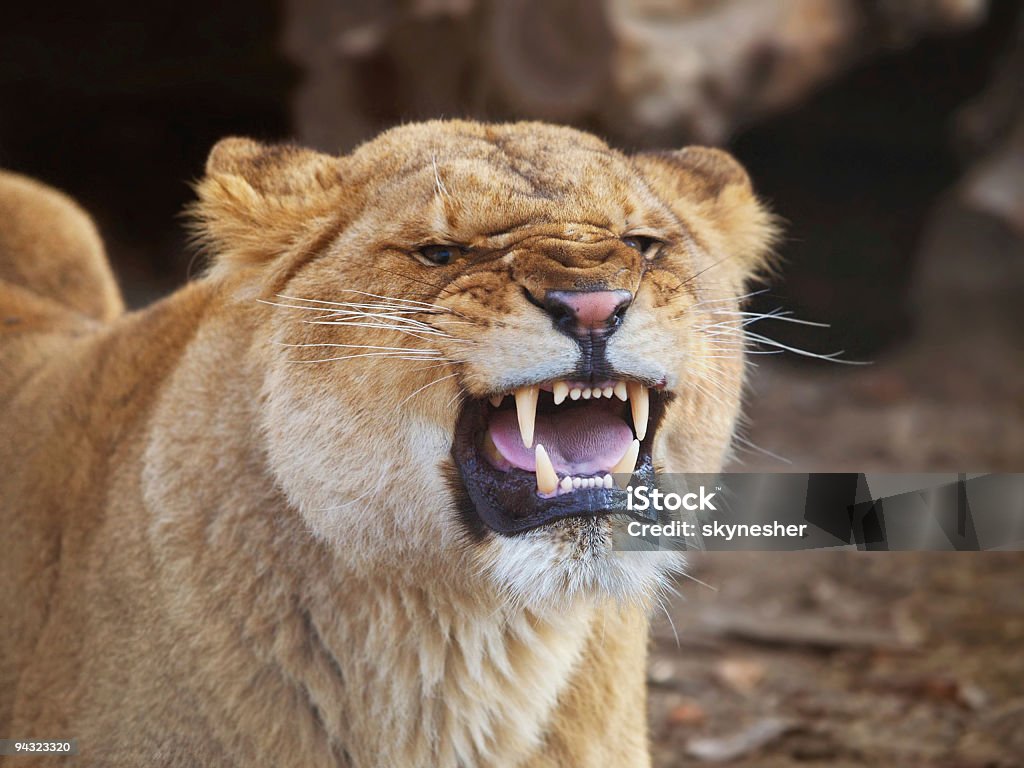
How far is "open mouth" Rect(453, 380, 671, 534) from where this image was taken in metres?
1.56

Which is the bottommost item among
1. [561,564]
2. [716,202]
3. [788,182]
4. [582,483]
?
[561,564]

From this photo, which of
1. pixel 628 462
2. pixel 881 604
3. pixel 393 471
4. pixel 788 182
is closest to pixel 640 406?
pixel 628 462

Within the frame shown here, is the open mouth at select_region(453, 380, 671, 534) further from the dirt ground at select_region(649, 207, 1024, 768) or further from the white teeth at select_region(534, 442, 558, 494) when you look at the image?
the dirt ground at select_region(649, 207, 1024, 768)

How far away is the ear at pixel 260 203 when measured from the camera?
5.98ft

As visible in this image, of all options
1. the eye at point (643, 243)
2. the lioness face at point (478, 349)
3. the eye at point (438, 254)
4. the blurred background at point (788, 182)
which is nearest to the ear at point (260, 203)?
the lioness face at point (478, 349)

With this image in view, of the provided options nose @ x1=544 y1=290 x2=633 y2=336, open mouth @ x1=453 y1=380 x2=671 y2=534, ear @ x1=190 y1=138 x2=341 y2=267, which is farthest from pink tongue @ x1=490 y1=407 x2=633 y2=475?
ear @ x1=190 y1=138 x2=341 y2=267

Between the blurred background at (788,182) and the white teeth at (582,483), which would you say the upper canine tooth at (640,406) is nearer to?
the white teeth at (582,483)

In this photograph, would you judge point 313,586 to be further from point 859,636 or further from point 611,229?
point 859,636

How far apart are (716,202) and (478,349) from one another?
0.75 m

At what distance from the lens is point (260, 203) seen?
1824mm

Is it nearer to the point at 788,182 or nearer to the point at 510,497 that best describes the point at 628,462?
the point at 510,497

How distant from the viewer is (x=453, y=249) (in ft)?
5.50

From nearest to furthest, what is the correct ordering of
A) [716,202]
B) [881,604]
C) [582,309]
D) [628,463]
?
1. [582,309]
2. [628,463]
3. [716,202]
4. [881,604]

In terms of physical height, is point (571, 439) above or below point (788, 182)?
below
